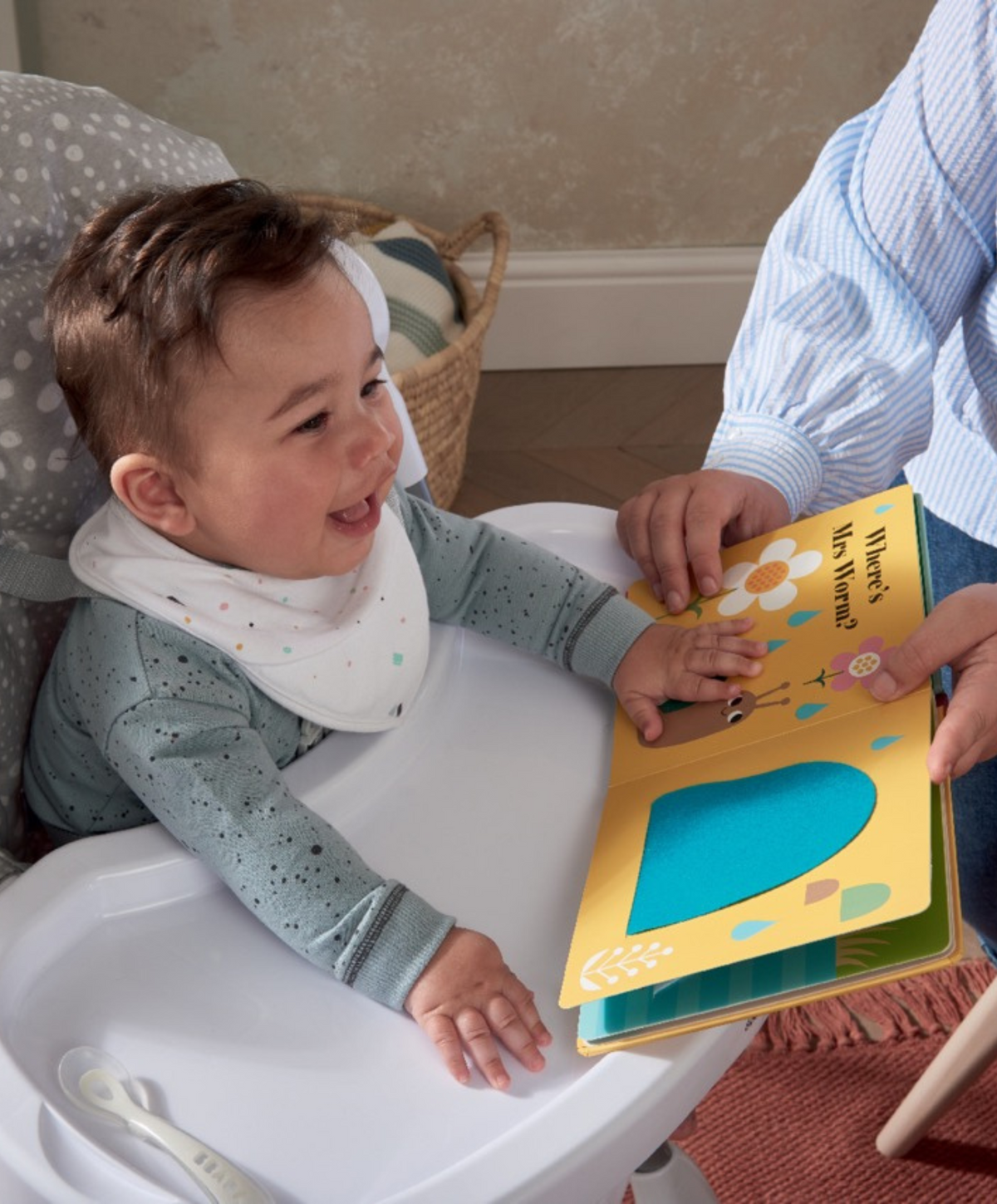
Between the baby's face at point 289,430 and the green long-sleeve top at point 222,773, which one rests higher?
the baby's face at point 289,430

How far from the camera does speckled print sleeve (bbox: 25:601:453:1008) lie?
2.10 ft

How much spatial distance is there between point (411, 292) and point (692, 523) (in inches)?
38.4

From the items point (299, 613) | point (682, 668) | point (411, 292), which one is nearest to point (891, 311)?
point (682, 668)

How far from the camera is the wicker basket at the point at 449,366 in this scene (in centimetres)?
162

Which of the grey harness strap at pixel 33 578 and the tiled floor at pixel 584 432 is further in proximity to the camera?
the tiled floor at pixel 584 432

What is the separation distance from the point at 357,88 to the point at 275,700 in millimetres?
1425

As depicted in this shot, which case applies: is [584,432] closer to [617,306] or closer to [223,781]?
[617,306]

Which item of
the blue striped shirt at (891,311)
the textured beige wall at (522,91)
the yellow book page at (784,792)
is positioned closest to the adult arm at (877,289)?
the blue striped shirt at (891,311)

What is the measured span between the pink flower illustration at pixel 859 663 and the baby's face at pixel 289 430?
245 mm

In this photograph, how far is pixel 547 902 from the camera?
0.68 m

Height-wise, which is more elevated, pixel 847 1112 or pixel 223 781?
pixel 223 781

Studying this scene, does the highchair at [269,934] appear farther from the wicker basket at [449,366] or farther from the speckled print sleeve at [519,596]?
the wicker basket at [449,366]

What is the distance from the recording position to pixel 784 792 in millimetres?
646

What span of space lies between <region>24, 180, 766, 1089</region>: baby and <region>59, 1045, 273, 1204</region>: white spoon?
97 mm
